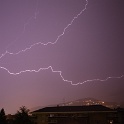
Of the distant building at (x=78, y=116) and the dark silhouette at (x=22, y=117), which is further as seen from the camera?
the distant building at (x=78, y=116)

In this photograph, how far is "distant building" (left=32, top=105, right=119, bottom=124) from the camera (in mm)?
36406

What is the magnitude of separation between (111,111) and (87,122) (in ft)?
15.2

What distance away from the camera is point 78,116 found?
37.9 m

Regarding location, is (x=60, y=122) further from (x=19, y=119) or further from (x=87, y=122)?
(x=19, y=119)

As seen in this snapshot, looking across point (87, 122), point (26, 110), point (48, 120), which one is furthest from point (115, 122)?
point (26, 110)

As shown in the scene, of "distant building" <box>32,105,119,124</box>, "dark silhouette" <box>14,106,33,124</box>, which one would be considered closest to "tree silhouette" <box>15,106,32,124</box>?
"dark silhouette" <box>14,106,33,124</box>

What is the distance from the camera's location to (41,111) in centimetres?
4038

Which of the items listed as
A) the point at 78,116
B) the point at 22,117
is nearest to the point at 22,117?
the point at 22,117

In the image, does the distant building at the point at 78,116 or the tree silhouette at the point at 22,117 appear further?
the distant building at the point at 78,116

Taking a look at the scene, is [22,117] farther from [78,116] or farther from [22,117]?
[78,116]

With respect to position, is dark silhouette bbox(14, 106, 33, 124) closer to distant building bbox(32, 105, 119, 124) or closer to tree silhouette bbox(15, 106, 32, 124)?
tree silhouette bbox(15, 106, 32, 124)

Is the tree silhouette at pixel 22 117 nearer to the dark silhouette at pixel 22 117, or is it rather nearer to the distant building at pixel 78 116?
the dark silhouette at pixel 22 117

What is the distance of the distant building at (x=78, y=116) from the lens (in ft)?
119

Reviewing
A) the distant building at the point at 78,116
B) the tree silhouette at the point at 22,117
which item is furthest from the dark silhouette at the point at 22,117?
the distant building at the point at 78,116
